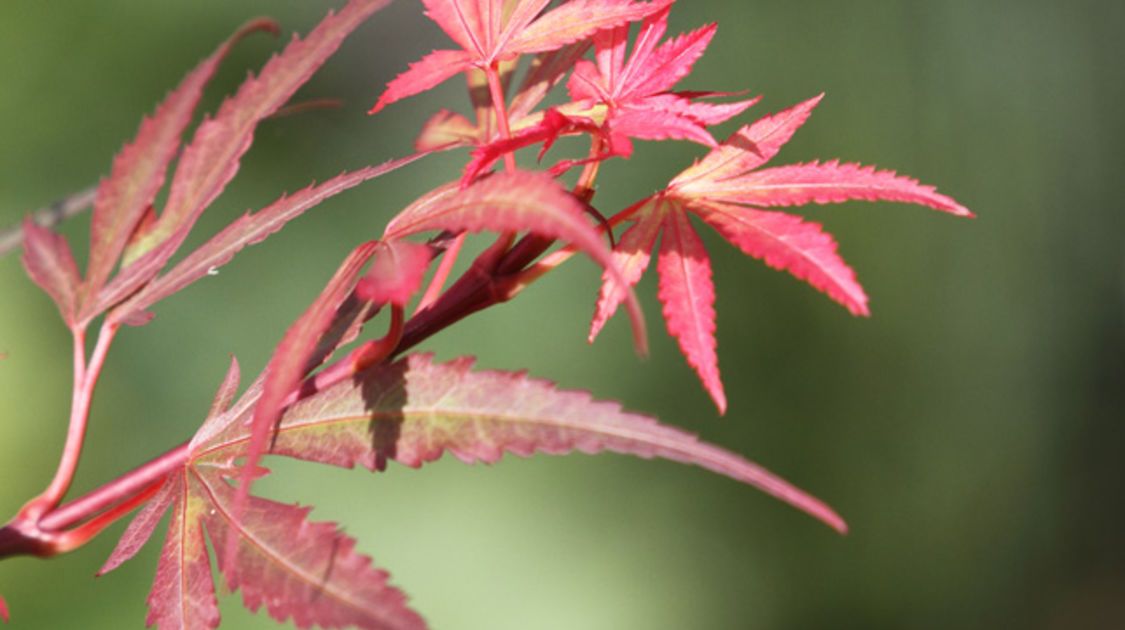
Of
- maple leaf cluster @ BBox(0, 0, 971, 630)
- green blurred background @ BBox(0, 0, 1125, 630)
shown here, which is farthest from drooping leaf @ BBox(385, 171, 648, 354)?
green blurred background @ BBox(0, 0, 1125, 630)

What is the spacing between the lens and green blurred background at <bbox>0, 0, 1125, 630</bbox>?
111cm

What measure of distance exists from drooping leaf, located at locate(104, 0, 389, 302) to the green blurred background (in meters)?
0.83

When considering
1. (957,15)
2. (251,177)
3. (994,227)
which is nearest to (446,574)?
(251,177)

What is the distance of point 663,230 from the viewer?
29cm

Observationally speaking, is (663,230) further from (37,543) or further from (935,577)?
(935,577)

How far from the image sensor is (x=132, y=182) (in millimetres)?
311

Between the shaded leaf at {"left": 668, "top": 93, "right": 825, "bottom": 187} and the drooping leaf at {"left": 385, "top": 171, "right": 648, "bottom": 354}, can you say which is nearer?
the drooping leaf at {"left": 385, "top": 171, "right": 648, "bottom": 354}

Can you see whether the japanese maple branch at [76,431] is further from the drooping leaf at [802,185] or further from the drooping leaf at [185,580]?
the drooping leaf at [802,185]

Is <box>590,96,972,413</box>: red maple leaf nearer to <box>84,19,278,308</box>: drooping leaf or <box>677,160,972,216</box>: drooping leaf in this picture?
<box>677,160,972,216</box>: drooping leaf

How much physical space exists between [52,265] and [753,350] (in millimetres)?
1401

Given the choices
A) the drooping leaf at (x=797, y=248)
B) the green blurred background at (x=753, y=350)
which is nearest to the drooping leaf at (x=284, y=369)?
the drooping leaf at (x=797, y=248)

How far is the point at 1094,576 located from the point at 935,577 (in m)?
0.61

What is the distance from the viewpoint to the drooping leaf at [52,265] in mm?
296

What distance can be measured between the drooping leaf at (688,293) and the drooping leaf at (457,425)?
0.05 meters
